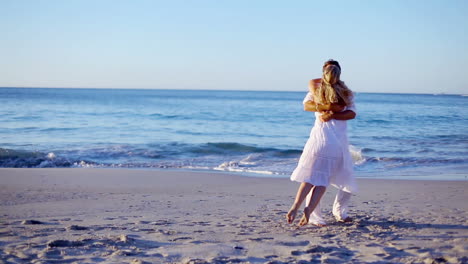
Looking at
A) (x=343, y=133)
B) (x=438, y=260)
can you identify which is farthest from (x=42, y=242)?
(x=438, y=260)

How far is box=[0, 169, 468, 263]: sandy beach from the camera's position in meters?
3.66

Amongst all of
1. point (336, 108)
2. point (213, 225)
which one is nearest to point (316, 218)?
point (213, 225)

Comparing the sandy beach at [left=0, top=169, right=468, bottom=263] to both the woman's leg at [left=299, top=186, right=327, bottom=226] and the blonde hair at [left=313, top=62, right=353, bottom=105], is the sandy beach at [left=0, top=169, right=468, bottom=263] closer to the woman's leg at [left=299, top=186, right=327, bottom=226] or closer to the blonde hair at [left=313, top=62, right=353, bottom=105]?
the woman's leg at [left=299, top=186, right=327, bottom=226]

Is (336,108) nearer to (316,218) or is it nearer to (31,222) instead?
(316,218)

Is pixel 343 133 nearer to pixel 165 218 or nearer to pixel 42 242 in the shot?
pixel 165 218

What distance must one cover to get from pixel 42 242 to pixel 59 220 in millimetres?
1051

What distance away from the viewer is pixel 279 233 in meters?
4.46

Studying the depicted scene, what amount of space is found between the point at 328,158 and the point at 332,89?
745 mm

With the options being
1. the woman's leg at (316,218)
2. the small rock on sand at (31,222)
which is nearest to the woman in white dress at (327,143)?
the woman's leg at (316,218)

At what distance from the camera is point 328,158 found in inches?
180

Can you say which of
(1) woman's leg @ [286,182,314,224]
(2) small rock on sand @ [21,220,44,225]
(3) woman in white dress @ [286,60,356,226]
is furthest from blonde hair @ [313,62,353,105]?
(2) small rock on sand @ [21,220,44,225]

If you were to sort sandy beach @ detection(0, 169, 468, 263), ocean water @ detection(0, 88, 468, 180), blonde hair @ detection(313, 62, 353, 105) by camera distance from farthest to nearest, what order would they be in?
ocean water @ detection(0, 88, 468, 180) → blonde hair @ detection(313, 62, 353, 105) → sandy beach @ detection(0, 169, 468, 263)

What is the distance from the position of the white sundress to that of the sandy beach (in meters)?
0.55

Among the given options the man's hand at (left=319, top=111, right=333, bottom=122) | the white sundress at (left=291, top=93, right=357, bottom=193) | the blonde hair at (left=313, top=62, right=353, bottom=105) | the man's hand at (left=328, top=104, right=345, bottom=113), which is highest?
the blonde hair at (left=313, top=62, right=353, bottom=105)
